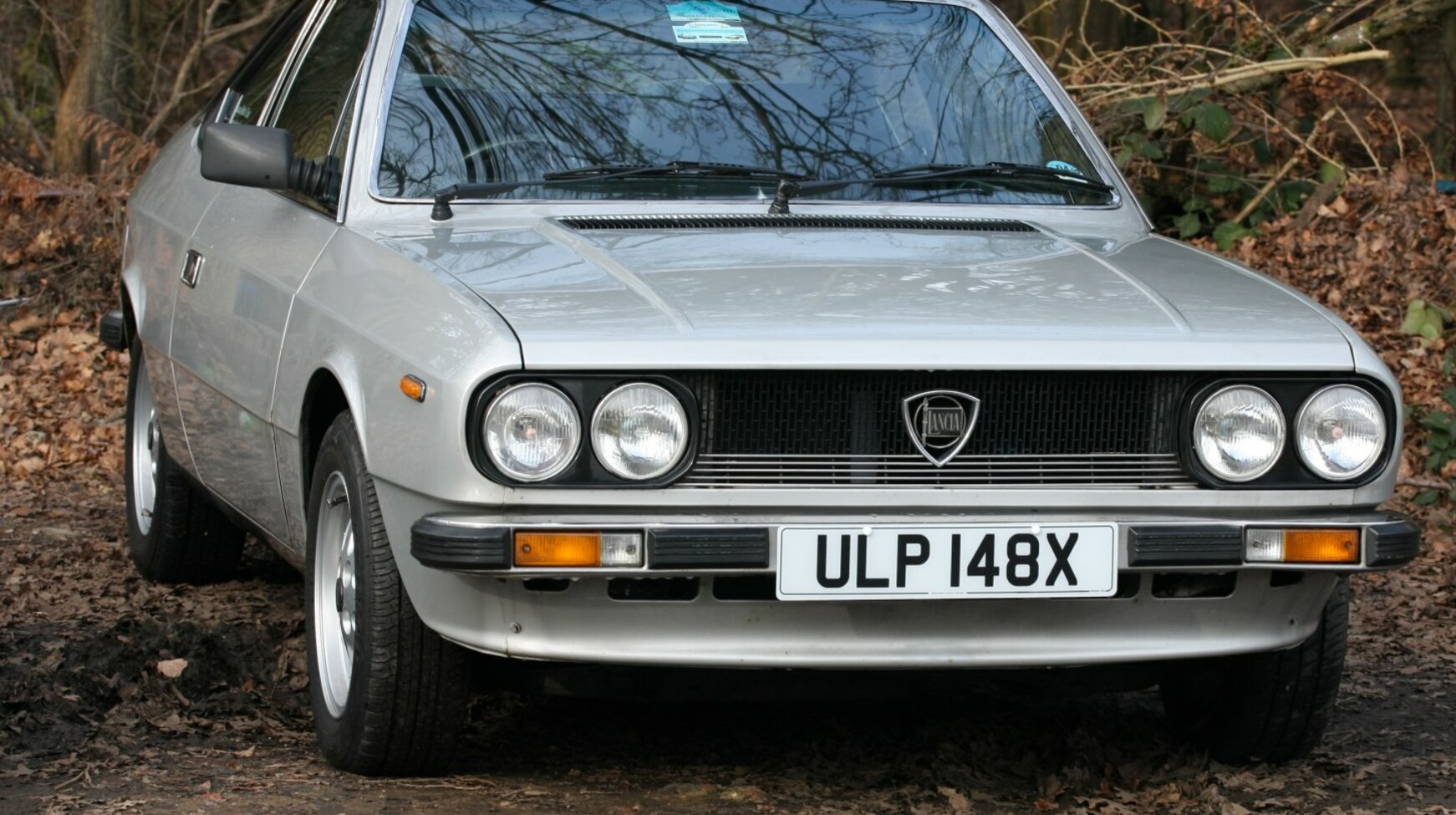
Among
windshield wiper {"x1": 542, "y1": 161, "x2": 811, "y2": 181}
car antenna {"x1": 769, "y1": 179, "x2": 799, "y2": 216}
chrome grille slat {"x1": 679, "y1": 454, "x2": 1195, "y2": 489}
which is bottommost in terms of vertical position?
chrome grille slat {"x1": 679, "y1": 454, "x2": 1195, "y2": 489}

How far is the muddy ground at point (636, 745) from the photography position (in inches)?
147

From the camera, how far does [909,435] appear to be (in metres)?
3.35

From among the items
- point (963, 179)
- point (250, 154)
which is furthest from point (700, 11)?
point (250, 154)

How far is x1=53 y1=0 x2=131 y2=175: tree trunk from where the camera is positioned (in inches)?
476

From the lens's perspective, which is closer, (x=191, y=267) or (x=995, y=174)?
(x=995, y=174)

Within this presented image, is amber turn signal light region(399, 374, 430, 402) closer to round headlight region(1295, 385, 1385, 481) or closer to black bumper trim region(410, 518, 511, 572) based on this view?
black bumper trim region(410, 518, 511, 572)

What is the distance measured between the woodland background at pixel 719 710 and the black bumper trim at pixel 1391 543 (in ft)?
1.82

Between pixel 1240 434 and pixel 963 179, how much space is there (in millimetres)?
1212

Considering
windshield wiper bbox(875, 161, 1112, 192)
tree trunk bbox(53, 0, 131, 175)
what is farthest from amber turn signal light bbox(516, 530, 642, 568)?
tree trunk bbox(53, 0, 131, 175)

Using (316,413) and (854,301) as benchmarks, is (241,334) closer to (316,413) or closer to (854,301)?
(316,413)

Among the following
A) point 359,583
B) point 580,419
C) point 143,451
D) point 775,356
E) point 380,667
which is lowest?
point 143,451

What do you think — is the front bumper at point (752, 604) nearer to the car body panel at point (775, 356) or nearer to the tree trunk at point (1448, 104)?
the car body panel at point (775, 356)

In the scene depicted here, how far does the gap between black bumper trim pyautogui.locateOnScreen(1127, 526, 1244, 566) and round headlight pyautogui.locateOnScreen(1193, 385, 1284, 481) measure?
0.12 m

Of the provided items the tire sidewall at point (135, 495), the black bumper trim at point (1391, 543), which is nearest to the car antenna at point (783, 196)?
the black bumper trim at point (1391, 543)
